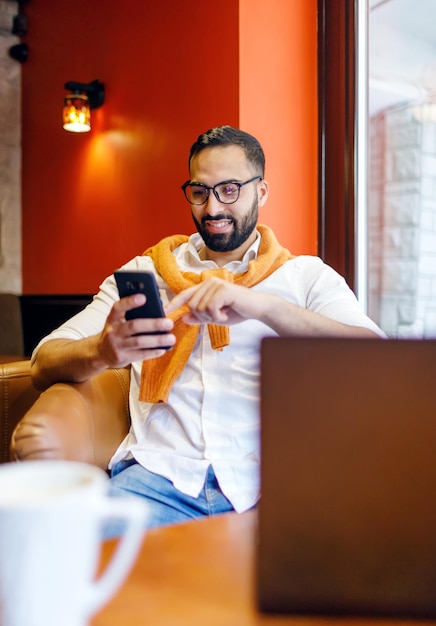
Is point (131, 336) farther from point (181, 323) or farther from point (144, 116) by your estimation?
point (144, 116)

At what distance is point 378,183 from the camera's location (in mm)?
2143

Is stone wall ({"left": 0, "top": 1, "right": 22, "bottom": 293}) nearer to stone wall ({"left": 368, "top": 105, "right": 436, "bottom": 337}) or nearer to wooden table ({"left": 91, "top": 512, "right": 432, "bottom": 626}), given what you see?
stone wall ({"left": 368, "top": 105, "right": 436, "bottom": 337})

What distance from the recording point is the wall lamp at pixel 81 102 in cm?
299

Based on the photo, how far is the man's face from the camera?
158cm

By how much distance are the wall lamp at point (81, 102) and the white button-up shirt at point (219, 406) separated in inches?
69.9

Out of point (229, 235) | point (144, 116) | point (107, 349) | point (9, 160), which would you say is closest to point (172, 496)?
point (107, 349)

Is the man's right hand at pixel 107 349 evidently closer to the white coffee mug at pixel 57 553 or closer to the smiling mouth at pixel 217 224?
the smiling mouth at pixel 217 224

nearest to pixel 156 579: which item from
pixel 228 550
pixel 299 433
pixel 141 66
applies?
pixel 228 550

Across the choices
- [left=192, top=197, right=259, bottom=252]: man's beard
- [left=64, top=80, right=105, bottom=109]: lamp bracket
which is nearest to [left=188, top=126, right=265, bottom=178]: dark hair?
[left=192, top=197, right=259, bottom=252]: man's beard

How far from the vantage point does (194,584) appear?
0.57 meters

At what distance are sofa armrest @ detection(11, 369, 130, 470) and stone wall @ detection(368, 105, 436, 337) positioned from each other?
3.18 ft

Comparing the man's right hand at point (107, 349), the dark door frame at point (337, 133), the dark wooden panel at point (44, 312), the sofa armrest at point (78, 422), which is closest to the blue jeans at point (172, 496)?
the sofa armrest at point (78, 422)

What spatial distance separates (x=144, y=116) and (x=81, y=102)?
0.54 metres

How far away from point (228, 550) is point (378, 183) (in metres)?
1.74
